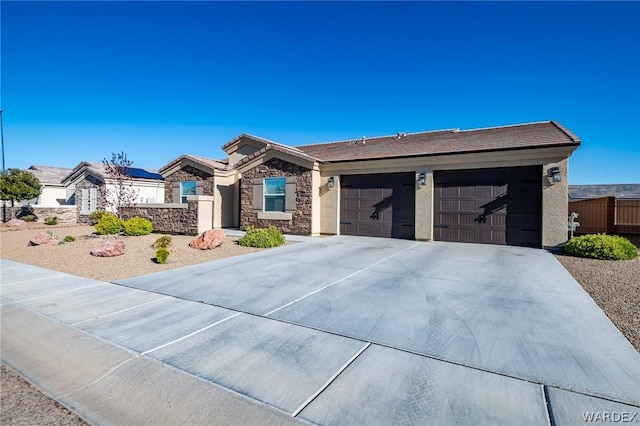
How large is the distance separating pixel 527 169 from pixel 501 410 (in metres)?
10.5

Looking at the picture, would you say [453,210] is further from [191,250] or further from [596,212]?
[191,250]

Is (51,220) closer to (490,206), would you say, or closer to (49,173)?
(49,173)

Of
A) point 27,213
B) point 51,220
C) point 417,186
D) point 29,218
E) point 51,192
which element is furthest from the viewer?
point 51,192

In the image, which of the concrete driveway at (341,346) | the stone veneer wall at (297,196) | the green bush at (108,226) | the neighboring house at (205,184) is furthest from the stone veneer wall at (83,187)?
the concrete driveway at (341,346)

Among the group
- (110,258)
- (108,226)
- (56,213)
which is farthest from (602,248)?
(56,213)

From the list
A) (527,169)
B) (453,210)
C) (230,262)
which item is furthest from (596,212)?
(230,262)

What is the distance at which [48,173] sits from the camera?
2706cm

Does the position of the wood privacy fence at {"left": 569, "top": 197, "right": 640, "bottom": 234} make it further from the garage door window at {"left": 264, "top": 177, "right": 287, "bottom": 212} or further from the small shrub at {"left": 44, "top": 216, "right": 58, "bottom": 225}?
the small shrub at {"left": 44, "top": 216, "right": 58, "bottom": 225}

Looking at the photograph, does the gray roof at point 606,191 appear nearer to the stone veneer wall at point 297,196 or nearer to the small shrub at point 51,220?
the stone veneer wall at point 297,196

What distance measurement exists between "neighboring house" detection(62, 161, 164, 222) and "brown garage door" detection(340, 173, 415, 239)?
575 inches

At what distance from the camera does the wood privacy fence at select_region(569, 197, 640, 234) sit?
11070 millimetres

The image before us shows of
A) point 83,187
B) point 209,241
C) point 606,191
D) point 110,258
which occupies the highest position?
point 606,191

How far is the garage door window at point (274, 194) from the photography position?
47.0 feet

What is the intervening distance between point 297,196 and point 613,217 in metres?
12.3
